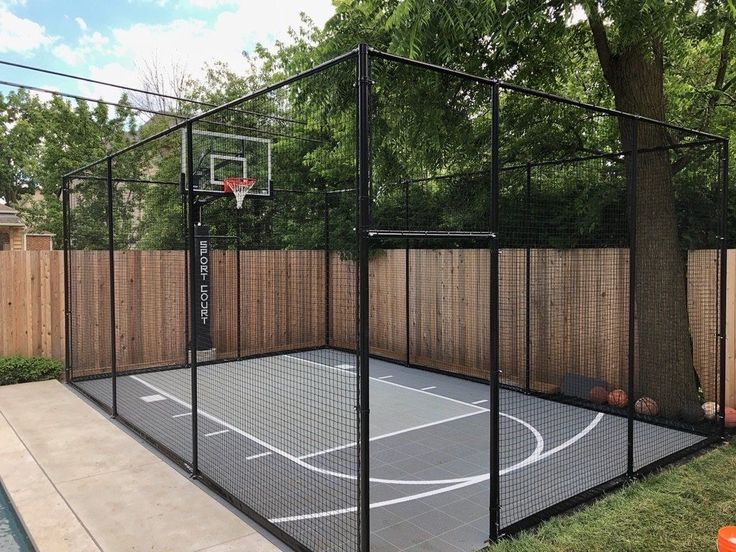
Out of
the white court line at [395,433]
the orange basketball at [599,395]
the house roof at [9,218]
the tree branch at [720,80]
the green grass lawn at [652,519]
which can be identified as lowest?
the white court line at [395,433]

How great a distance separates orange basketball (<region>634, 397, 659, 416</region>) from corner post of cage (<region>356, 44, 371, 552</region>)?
3.57 m

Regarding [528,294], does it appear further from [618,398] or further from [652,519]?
A: [652,519]

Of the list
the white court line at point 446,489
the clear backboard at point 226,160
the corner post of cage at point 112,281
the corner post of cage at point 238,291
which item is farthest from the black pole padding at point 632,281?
the corner post of cage at point 238,291

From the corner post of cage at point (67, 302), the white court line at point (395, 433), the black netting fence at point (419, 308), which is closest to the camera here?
the black netting fence at point (419, 308)

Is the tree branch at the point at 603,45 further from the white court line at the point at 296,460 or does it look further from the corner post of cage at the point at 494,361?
the white court line at the point at 296,460

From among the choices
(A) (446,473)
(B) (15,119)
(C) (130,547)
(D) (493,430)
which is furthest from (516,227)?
(B) (15,119)

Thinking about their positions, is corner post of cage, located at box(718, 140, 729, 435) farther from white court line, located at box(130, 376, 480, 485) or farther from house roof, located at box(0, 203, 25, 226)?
house roof, located at box(0, 203, 25, 226)

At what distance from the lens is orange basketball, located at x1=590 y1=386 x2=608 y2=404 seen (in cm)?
555

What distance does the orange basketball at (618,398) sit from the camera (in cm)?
537

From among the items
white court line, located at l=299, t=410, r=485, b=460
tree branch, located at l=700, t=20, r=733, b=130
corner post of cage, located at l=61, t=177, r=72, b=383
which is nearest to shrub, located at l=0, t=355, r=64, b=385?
corner post of cage, located at l=61, t=177, r=72, b=383

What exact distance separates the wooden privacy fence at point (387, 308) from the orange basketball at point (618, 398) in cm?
23

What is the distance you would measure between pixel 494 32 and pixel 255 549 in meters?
4.08

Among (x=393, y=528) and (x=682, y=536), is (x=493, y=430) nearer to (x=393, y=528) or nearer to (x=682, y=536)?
(x=393, y=528)

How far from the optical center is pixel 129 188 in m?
10.8
